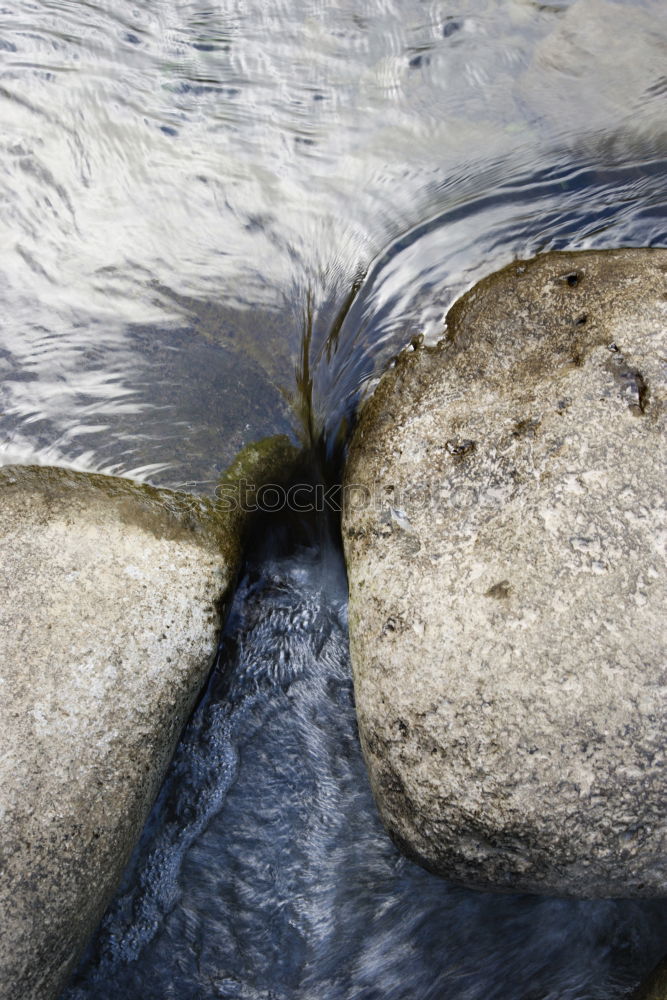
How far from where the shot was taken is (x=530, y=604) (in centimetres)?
186

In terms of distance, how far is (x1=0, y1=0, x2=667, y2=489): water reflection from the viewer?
241cm

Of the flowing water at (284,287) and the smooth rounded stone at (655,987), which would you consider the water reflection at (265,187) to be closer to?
the flowing water at (284,287)

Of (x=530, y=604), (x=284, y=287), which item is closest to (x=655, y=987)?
(x=530, y=604)

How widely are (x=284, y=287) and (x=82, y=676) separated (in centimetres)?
140

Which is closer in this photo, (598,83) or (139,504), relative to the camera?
(139,504)

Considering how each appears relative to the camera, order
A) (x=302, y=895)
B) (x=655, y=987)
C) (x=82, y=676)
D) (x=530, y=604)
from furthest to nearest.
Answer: (x=302, y=895) → (x=655, y=987) → (x=82, y=676) → (x=530, y=604)

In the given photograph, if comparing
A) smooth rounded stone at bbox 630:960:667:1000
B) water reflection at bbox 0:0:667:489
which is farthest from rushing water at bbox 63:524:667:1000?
water reflection at bbox 0:0:667:489

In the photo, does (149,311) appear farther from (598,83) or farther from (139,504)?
(598,83)

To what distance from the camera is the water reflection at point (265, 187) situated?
95.0 inches

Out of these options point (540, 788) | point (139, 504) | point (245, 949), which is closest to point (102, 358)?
point (139, 504)

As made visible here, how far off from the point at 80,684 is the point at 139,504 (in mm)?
562

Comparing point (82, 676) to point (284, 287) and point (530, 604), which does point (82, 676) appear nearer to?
point (530, 604)

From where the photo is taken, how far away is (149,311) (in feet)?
7.99

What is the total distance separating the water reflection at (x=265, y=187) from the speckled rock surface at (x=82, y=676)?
8.0 inches
